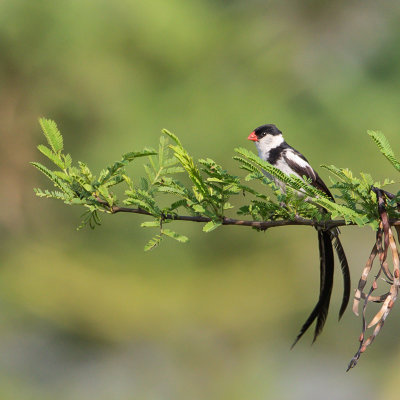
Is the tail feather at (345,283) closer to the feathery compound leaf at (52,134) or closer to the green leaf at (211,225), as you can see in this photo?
the green leaf at (211,225)

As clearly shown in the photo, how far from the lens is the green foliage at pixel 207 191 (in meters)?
1.19

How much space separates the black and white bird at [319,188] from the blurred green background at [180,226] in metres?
4.11

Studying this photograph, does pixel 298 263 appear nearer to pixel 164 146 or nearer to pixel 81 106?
pixel 81 106

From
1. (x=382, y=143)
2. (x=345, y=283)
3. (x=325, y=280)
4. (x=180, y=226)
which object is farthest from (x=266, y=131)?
(x=180, y=226)

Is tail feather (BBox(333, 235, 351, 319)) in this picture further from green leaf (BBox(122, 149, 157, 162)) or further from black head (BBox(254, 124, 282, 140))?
black head (BBox(254, 124, 282, 140))

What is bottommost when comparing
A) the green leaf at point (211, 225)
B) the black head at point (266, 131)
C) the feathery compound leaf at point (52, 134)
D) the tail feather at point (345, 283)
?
the tail feather at point (345, 283)

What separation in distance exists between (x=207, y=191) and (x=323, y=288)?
52cm

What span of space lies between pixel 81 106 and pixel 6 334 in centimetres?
280

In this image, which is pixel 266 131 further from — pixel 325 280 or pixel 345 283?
pixel 345 283

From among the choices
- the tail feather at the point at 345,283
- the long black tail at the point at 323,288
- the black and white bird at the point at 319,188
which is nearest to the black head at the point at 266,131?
the black and white bird at the point at 319,188

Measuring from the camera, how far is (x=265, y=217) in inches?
53.1

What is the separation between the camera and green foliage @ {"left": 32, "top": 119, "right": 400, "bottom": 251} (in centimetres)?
119

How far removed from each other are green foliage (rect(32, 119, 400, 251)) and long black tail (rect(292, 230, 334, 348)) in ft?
1.15

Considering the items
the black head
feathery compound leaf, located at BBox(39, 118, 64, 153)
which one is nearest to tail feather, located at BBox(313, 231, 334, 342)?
feathery compound leaf, located at BBox(39, 118, 64, 153)
